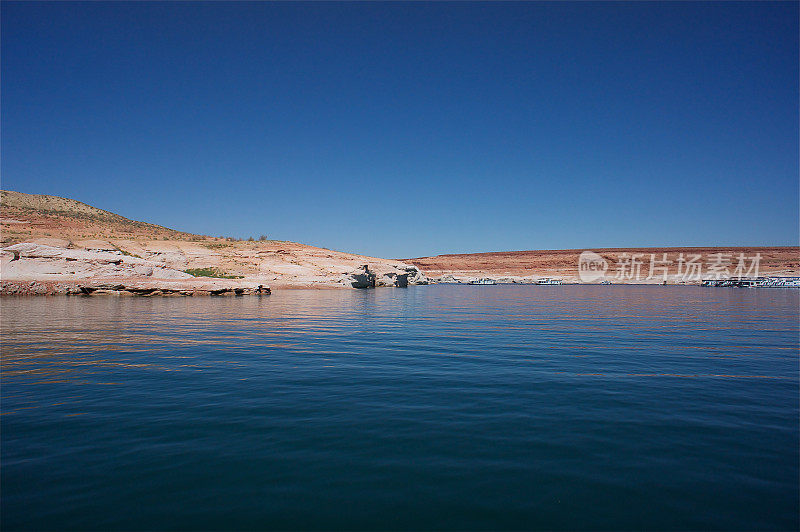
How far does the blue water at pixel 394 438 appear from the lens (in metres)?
4.03

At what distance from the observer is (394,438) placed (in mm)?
5750

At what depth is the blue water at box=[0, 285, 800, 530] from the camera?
4027mm

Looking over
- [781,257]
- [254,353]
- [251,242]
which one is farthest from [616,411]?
[781,257]

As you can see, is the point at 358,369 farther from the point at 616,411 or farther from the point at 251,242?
the point at 251,242

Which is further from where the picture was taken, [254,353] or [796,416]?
[254,353]

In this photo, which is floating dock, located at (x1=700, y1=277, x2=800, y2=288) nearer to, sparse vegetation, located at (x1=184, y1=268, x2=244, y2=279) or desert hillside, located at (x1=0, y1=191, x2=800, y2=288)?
desert hillside, located at (x1=0, y1=191, x2=800, y2=288)

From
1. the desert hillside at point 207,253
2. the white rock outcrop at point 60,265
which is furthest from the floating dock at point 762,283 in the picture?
the white rock outcrop at point 60,265

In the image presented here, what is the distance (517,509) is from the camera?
13.3 feet

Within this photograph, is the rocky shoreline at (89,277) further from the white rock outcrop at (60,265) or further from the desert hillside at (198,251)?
the desert hillside at (198,251)

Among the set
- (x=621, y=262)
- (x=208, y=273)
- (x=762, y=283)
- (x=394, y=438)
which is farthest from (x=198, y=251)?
(x=621, y=262)

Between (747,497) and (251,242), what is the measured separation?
219 ft

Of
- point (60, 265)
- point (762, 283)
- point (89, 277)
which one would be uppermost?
point (60, 265)

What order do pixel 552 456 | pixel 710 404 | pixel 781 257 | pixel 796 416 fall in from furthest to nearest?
pixel 781 257
pixel 710 404
pixel 796 416
pixel 552 456

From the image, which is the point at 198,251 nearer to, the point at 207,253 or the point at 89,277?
the point at 207,253
